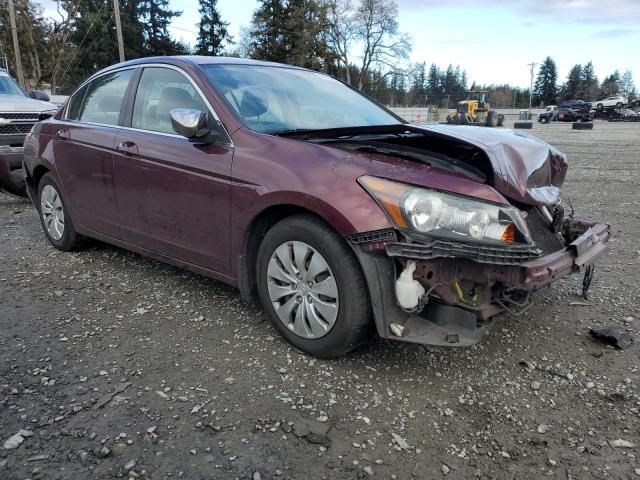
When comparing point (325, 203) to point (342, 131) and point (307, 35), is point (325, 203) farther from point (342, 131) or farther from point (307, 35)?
point (307, 35)

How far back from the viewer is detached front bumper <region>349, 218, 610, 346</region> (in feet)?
8.13

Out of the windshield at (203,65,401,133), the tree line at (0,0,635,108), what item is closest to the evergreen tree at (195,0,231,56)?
the tree line at (0,0,635,108)

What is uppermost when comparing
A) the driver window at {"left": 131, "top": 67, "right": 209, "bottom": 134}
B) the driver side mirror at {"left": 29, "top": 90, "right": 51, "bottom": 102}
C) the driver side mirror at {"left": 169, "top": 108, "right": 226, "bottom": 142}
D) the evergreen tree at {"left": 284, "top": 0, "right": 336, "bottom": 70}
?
the evergreen tree at {"left": 284, "top": 0, "right": 336, "bottom": 70}

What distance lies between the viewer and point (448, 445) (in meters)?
2.34

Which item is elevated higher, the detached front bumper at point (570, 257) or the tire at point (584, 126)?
the tire at point (584, 126)

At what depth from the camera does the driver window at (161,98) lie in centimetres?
356

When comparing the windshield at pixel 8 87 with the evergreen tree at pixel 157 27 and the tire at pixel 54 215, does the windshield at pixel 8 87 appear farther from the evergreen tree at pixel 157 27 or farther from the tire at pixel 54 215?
the evergreen tree at pixel 157 27

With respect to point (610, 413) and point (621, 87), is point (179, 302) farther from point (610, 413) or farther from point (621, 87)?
point (621, 87)

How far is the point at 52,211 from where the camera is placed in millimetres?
5035

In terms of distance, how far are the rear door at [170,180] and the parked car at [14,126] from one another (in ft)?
13.8

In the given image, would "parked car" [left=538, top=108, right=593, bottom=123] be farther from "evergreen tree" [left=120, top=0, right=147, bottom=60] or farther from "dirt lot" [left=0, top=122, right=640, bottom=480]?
"dirt lot" [left=0, top=122, right=640, bottom=480]

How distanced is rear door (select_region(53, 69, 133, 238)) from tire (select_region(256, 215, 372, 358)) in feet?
5.62

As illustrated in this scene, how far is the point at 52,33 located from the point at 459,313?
1800 inches

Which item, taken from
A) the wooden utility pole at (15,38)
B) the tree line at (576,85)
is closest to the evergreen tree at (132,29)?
the wooden utility pole at (15,38)
